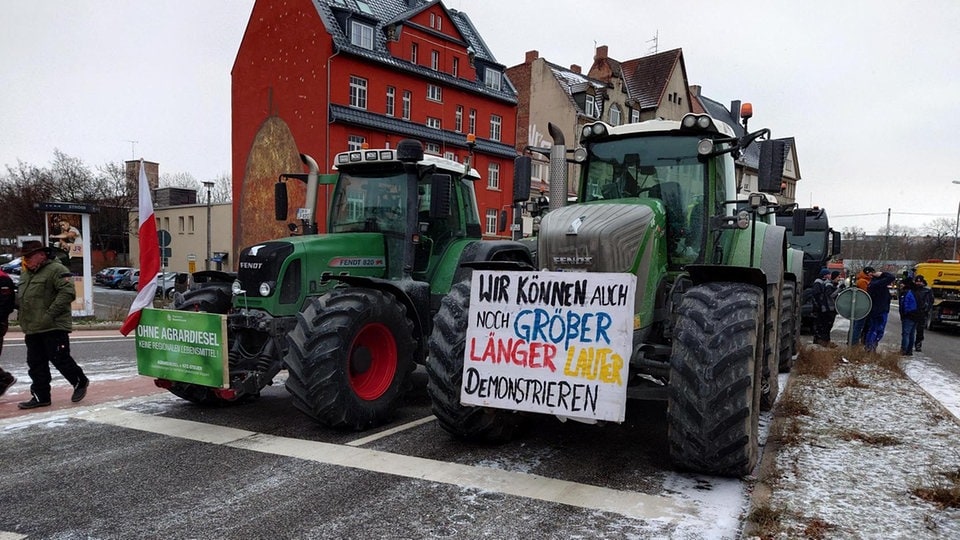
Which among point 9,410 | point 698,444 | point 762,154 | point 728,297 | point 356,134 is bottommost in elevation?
point 9,410

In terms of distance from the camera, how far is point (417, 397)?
7281mm

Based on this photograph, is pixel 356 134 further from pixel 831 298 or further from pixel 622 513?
pixel 622 513

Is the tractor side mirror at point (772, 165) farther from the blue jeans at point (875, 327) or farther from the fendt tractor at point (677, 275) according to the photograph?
the blue jeans at point (875, 327)

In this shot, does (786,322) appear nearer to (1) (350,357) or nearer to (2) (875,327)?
(2) (875,327)

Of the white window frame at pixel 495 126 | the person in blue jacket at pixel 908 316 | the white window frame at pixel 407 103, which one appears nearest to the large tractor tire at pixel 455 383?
the person in blue jacket at pixel 908 316

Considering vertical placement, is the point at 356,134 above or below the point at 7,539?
above

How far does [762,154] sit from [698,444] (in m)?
2.53

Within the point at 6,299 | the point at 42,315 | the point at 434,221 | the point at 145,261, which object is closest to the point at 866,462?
the point at 434,221

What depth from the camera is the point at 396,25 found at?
1189 inches

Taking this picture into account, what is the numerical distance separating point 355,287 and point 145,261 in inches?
80.7

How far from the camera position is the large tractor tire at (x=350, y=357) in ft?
17.5

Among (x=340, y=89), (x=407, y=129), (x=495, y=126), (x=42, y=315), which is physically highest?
(x=340, y=89)

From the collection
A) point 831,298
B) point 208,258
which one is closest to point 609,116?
point 208,258

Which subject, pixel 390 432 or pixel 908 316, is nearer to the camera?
pixel 390 432
